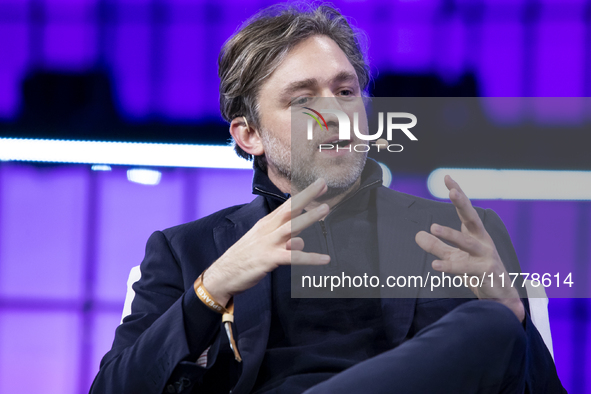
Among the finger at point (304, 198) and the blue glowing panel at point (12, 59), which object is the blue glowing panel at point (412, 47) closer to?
the finger at point (304, 198)

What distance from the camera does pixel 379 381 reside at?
0.79 m

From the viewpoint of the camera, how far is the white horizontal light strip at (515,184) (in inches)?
51.9

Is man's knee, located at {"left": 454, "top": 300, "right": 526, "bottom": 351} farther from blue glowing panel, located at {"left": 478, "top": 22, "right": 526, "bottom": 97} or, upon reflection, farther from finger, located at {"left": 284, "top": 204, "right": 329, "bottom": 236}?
blue glowing panel, located at {"left": 478, "top": 22, "right": 526, "bottom": 97}

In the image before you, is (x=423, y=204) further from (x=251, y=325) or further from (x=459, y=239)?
(x=251, y=325)

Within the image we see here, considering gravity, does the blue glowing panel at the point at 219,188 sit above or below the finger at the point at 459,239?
above

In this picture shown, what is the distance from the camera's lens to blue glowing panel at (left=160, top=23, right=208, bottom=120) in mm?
2795

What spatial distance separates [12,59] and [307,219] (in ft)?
8.35

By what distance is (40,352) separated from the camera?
2781 mm

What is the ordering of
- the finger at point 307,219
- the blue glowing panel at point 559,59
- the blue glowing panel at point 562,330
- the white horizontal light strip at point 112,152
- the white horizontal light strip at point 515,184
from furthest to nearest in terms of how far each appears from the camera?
the white horizontal light strip at point 112,152 → the blue glowing panel at point 559,59 → the blue glowing panel at point 562,330 → the white horizontal light strip at point 515,184 → the finger at point 307,219

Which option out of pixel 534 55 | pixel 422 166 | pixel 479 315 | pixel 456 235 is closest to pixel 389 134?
pixel 422 166

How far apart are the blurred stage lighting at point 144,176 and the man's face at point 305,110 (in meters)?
1.36

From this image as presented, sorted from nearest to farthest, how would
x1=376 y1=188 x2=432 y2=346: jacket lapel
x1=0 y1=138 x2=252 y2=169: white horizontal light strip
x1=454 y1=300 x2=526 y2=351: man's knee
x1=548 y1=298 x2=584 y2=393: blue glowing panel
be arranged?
1. x1=454 y1=300 x2=526 y2=351: man's knee
2. x1=376 y1=188 x2=432 y2=346: jacket lapel
3. x1=548 y1=298 x2=584 y2=393: blue glowing panel
4. x1=0 y1=138 x2=252 y2=169: white horizontal light strip

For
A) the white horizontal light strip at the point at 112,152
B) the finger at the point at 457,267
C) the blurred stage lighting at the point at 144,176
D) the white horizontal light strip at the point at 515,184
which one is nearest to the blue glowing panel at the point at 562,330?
the white horizontal light strip at the point at 515,184

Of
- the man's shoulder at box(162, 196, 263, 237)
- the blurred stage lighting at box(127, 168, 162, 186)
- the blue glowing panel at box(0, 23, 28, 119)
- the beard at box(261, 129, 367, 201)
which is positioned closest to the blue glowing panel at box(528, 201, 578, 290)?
the beard at box(261, 129, 367, 201)
